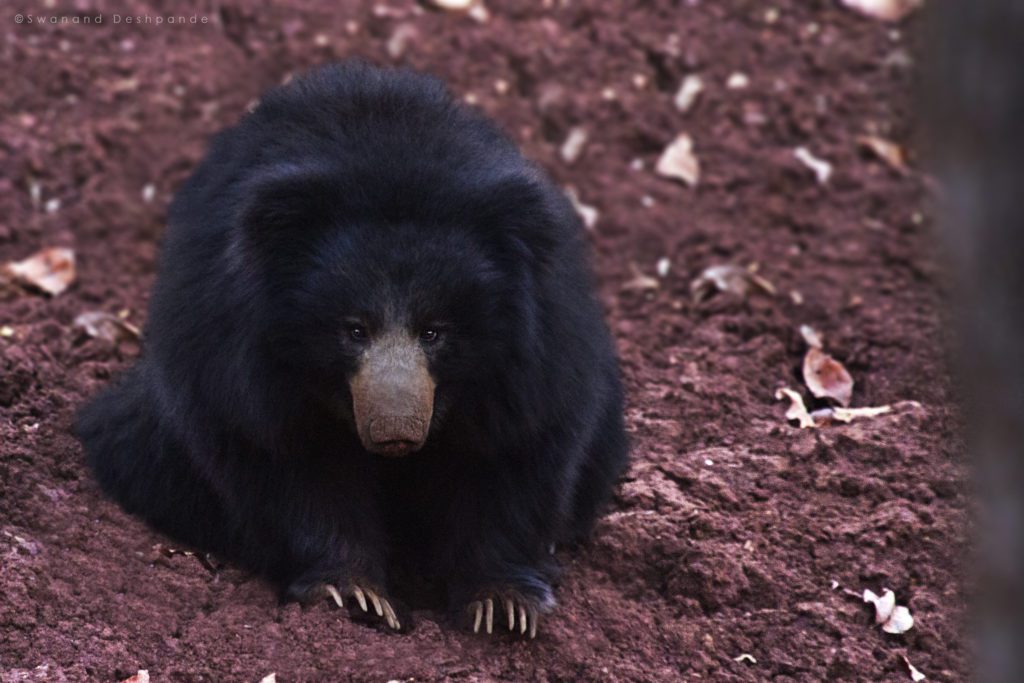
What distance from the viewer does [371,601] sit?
12.7 ft

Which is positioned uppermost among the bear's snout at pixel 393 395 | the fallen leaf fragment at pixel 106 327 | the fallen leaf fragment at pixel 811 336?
the bear's snout at pixel 393 395

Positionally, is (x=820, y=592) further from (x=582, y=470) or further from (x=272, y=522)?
(x=272, y=522)

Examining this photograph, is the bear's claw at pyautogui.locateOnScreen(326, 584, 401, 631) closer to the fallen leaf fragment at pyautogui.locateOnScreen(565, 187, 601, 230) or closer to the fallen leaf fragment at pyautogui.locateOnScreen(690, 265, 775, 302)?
the fallen leaf fragment at pyautogui.locateOnScreen(690, 265, 775, 302)

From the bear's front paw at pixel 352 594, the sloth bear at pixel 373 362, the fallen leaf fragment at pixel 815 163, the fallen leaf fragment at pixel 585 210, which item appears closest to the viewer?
the sloth bear at pixel 373 362

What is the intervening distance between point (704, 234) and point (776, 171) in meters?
0.55

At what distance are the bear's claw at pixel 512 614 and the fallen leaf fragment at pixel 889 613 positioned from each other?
2.93 feet

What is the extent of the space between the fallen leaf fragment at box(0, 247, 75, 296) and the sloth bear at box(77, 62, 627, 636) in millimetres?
1611

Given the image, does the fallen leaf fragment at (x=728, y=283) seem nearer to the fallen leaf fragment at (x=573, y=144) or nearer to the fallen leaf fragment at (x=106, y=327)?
the fallen leaf fragment at (x=573, y=144)

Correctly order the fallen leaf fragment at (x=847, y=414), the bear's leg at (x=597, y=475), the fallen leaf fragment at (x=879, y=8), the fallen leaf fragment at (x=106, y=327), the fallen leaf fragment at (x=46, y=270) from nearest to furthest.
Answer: the bear's leg at (x=597, y=475)
the fallen leaf fragment at (x=847, y=414)
the fallen leaf fragment at (x=106, y=327)
the fallen leaf fragment at (x=46, y=270)
the fallen leaf fragment at (x=879, y=8)

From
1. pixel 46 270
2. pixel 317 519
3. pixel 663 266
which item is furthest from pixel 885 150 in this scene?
pixel 317 519

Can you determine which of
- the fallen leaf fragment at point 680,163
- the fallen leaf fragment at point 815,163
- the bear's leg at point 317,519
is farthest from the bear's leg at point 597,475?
the fallen leaf fragment at point 815,163

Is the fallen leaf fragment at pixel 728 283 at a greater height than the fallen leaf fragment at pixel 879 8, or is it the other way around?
the fallen leaf fragment at pixel 879 8

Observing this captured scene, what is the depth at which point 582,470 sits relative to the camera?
421 centimetres

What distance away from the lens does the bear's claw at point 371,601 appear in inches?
150
